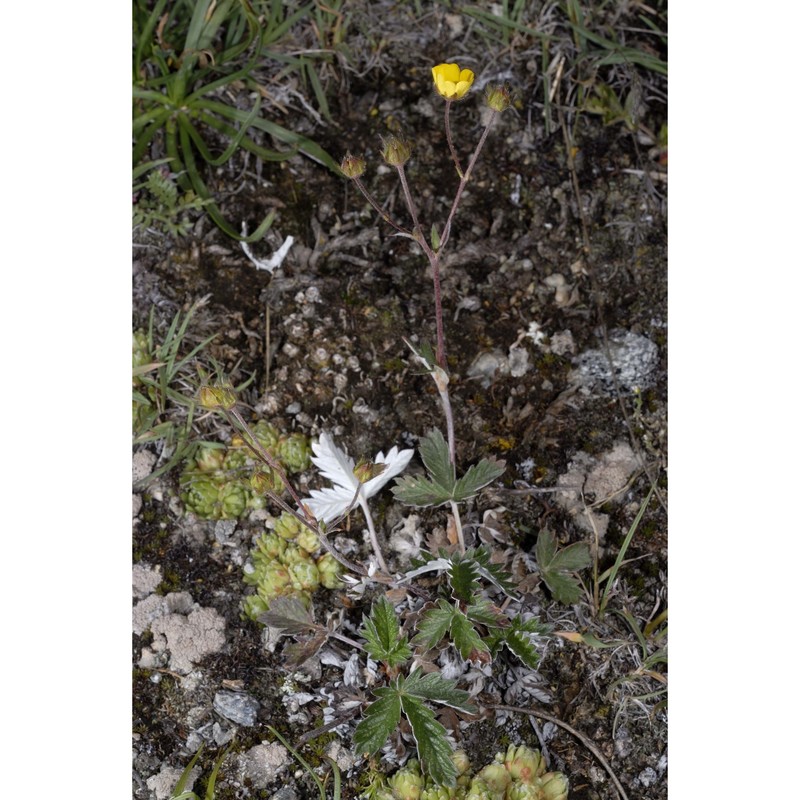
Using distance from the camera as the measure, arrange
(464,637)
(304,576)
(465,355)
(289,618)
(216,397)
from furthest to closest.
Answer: (465,355) < (304,576) < (289,618) < (464,637) < (216,397)

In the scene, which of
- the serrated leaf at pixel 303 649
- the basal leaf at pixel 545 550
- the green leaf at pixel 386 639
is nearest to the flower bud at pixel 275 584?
the serrated leaf at pixel 303 649

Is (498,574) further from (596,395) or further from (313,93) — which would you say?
(313,93)

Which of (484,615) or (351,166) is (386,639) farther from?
(351,166)

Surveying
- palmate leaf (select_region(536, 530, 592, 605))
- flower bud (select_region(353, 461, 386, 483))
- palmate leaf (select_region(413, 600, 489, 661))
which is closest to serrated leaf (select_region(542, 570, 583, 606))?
palmate leaf (select_region(536, 530, 592, 605))

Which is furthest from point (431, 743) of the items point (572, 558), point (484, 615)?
point (572, 558)

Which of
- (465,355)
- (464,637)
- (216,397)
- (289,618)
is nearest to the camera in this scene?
(216,397)

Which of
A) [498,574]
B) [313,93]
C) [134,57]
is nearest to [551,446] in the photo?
[498,574]

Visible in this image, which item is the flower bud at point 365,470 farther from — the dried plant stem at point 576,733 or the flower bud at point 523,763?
the flower bud at point 523,763
